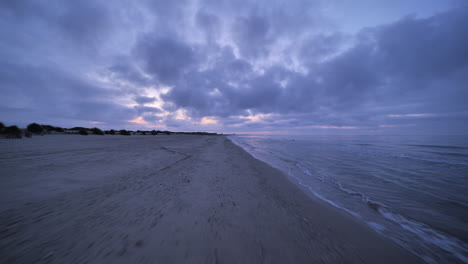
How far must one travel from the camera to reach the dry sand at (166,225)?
231cm

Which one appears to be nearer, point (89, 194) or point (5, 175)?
point (89, 194)

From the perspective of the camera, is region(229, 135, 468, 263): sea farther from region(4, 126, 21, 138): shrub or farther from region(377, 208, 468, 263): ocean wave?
region(4, 126, 21, 138): shrub

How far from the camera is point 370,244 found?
9.92 feet

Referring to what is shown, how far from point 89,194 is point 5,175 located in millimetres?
3841

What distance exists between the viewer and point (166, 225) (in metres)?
3.01

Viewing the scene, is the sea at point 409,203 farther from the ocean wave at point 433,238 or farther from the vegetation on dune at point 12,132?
the vegetation on dune at point 12,132

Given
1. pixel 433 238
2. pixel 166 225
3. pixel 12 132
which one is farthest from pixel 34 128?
pixel 433 238

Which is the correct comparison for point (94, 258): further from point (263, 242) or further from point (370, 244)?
point (370, 244)

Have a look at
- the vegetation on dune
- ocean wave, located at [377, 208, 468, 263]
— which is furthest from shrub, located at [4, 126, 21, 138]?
ocean wave, located at [377, 208, 468, 263]

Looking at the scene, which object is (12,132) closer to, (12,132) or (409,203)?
(12,132)

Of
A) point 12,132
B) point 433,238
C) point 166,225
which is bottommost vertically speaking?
point 433,238

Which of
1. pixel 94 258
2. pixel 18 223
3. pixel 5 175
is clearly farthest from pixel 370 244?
pixel 5 175

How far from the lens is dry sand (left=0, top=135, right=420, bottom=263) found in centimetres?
231

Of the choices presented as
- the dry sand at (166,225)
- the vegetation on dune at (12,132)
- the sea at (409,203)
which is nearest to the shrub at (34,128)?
the vegetation on dune at (12,132)
